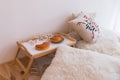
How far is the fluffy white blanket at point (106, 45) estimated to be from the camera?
2164 millimetres

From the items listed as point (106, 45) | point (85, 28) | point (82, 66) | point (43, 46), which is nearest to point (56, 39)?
point (43, 46)

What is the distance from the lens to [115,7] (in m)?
3.10

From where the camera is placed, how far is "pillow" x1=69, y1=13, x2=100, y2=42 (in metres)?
2.26

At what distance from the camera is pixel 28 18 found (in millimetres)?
2180

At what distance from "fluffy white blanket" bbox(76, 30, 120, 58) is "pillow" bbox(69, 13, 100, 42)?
0.26 ft

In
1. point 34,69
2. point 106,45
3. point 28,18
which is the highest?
point 28,18

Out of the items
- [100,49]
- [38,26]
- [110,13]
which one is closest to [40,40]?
[38,26]

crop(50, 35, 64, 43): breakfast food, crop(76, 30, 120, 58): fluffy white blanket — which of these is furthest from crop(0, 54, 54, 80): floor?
crop(76, 30, 120, 58): fluffy white blanket

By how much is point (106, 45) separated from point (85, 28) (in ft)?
1.17

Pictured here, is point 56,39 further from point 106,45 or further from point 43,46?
point 106,45

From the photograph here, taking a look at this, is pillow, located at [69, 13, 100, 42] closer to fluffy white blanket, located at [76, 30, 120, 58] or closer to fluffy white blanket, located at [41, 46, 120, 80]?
fluffy white blanket, located at [76, 30, 120, 58]

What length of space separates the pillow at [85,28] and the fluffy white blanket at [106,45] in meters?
0.08

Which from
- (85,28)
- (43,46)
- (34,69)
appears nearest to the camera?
(43,46)

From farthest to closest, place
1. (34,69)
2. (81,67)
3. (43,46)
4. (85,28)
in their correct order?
(85,28) → (34,69) → (43,46) → (81,67)
